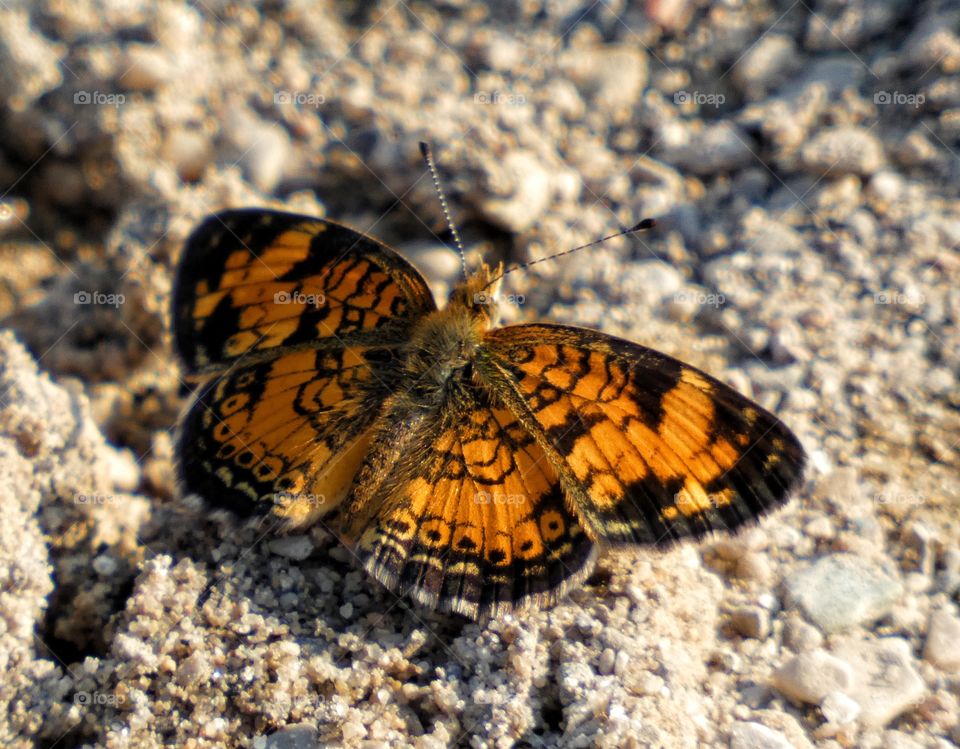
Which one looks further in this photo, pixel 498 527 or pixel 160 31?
pixel 160 31

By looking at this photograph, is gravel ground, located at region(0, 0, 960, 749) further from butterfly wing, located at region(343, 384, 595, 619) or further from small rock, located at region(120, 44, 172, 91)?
butterfly wing, located at region(343, 384, 595, 619)

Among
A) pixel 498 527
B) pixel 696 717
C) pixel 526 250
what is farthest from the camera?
pixel 526 250

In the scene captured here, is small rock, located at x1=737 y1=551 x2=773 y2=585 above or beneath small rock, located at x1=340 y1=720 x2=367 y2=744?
above

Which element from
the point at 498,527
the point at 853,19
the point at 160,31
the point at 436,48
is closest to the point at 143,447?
the point at 498,527

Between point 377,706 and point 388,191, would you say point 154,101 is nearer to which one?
point 388,191

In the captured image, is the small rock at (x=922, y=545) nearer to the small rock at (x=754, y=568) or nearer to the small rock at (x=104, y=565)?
the small rock at (x=754, y=568)

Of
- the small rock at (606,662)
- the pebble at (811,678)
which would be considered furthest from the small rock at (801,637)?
the small rock at (606,662)

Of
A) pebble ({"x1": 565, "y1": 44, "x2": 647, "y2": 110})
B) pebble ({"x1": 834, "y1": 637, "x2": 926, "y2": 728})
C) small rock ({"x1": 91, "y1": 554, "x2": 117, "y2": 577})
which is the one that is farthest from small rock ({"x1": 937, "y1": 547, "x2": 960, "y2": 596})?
small rock ({"x1": 91, "y1": 554, "x2": 117, "y2": 577})
